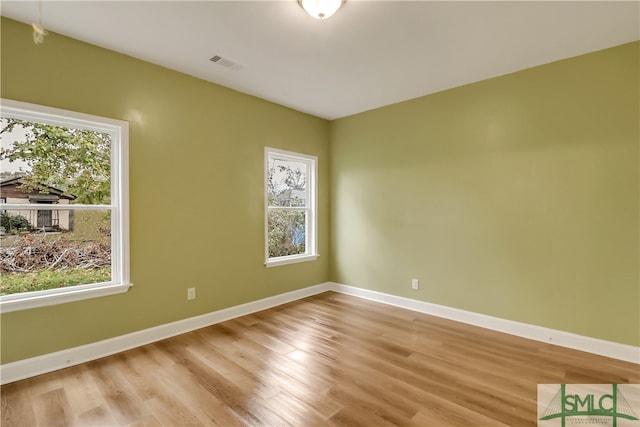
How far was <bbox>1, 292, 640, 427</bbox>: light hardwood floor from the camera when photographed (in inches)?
73.8

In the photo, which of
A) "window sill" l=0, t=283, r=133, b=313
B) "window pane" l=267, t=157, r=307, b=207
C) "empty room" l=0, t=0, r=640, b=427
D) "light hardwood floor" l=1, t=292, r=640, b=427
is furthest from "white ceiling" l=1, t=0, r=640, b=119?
"light hardwood floor" l=1, t=292, r=640, b=427

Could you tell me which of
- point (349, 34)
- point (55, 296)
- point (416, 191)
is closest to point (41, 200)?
point (55, 296)

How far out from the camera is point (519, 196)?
3107mm

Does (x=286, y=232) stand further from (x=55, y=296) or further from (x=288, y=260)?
(x=55, y=296)

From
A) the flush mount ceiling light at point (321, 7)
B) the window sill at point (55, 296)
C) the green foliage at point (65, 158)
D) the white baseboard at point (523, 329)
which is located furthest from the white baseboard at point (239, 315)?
the flush mount ceiling light at point (321, 7)

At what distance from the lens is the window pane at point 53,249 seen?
7.62ft

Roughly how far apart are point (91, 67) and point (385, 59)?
2.63 m

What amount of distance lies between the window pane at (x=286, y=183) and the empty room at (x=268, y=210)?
216 mm

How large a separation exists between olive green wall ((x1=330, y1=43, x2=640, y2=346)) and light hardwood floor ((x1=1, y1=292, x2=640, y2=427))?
0.52 m

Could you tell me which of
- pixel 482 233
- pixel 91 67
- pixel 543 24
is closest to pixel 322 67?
pixel 543 24

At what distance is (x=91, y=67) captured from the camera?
2594mm

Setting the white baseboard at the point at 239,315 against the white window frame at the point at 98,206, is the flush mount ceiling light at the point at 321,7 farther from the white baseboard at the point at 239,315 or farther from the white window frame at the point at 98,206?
the white baseboard at the point at 239,315

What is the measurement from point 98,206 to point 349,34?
2.64m

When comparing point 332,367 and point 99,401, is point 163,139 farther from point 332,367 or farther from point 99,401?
point 332,367
